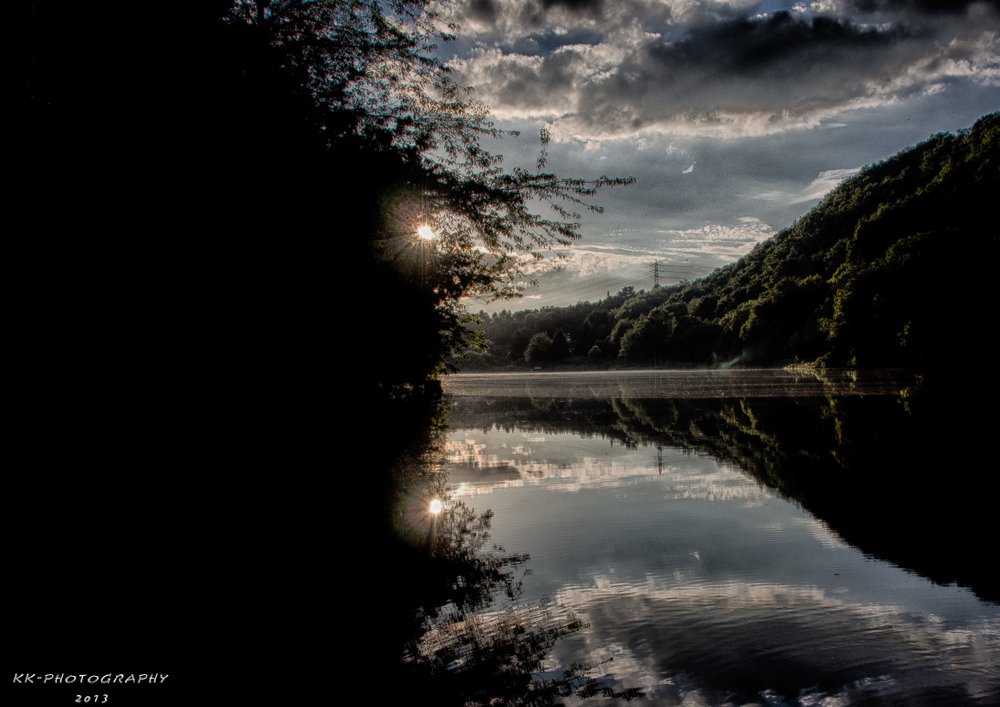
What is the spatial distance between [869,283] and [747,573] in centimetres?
5061

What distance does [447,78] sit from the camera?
29.5 ft

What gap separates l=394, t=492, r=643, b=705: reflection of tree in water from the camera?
2.97m

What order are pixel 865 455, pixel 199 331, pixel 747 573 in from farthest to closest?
pixel 865 455 → pixel 199 331 → pixel 747 573

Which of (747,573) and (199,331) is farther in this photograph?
(199,331)

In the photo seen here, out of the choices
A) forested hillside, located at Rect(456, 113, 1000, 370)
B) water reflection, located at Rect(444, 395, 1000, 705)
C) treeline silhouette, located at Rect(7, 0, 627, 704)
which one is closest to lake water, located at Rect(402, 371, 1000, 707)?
water reflection, located at Rect(444, 395, 1000, 705)

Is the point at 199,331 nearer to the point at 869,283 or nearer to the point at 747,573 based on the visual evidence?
the point at 747,573

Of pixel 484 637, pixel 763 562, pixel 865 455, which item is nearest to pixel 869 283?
pixel 865 455

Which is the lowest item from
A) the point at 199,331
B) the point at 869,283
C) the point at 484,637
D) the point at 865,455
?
the point at 484,637

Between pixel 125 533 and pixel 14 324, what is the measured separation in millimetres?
2045

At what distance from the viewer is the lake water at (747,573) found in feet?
10.2

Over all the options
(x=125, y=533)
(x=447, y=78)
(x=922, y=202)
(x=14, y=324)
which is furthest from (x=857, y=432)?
(x=922, y=202)

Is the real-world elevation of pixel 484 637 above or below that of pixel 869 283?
below

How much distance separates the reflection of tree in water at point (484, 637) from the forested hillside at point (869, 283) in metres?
8.27

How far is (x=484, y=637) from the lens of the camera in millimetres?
3555
